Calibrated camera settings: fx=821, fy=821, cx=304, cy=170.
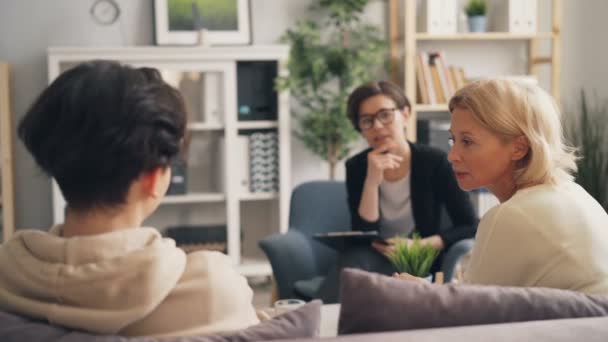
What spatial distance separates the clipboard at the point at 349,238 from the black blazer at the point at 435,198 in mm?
91

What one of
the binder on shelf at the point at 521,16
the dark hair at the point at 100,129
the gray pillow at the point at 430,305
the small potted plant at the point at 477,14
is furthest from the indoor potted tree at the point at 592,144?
the dark hair at the point at 100,129

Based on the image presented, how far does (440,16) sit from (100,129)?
3669 millimetres

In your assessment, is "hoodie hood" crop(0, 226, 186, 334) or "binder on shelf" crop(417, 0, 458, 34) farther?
"binder on shelf" crop(417, 0, 458, 34)

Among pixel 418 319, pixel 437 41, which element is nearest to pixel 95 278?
pixel 418 319

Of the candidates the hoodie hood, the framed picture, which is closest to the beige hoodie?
the hoodie hood

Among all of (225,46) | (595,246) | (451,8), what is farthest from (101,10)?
(595,246)

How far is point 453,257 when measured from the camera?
2.91 metres

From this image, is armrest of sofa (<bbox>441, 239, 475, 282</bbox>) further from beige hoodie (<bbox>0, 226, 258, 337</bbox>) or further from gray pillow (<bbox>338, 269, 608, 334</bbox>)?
beige hoodie (<bbox>0, 226, 258, 337</bbox>)

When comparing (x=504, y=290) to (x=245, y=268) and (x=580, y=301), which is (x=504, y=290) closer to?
(x=580, y=301)

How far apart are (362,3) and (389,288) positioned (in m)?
3.49

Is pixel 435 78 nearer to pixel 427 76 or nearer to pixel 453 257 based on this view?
pixel 427 76

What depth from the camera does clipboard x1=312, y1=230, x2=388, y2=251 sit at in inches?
116

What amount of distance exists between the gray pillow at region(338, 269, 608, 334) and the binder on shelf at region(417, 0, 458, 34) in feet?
11.2

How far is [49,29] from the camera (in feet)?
15.0
